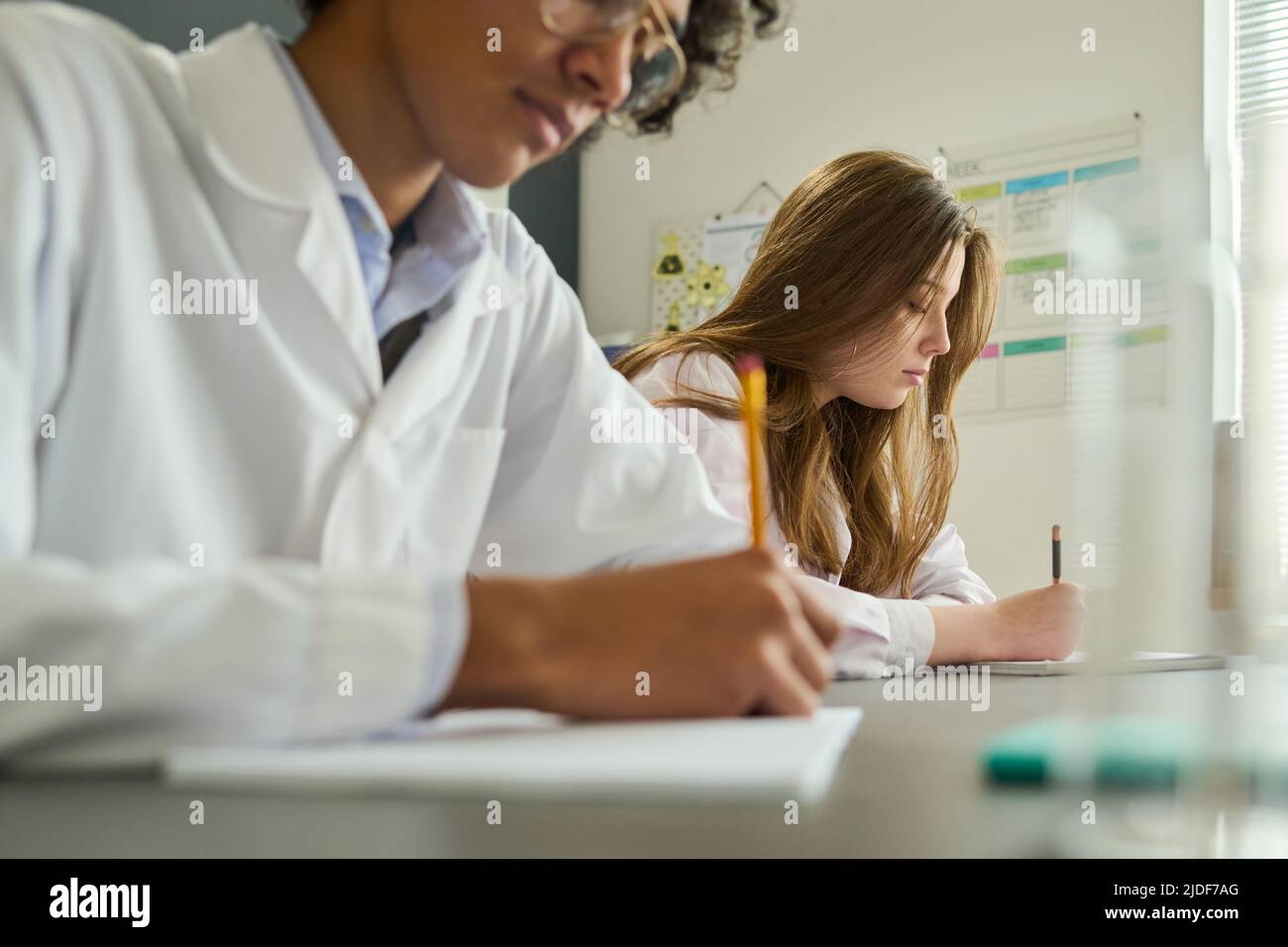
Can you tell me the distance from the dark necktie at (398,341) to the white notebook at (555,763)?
356 millimetres

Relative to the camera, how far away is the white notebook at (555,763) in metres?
0.40

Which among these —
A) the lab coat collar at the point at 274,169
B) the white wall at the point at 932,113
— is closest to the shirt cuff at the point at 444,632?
the lab coat collar at the point at 274,169

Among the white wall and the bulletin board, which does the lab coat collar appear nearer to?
the white wall

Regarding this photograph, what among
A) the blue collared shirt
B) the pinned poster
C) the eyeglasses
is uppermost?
the pinned poster

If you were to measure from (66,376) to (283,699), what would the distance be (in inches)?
10.8

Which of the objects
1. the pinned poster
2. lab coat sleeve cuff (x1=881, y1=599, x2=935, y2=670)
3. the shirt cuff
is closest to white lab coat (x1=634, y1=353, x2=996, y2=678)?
lab coat sleeve cuff (x1=881, y1=599, x2=935, y2=670)

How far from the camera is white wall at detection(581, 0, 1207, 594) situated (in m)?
2.70

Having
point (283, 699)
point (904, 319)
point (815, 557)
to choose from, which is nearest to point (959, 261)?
point (904, 319)

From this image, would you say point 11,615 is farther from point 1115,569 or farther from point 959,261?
point 959,261

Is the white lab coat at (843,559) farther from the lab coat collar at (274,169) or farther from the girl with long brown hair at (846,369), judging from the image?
the lab coat collar at (274,169)

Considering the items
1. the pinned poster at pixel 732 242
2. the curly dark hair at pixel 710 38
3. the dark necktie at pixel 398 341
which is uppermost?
the pinned poster at pixel 732 242

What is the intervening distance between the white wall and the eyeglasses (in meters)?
1.71
